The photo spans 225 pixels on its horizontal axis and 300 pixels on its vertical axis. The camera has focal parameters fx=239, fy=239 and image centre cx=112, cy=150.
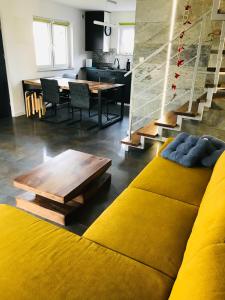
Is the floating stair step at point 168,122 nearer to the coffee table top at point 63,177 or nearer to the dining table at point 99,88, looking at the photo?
the coffee table top at point 63,177

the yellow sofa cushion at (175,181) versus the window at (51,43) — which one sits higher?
the window at (51,43)

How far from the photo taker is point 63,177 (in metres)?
2.23

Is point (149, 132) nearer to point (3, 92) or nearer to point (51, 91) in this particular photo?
point (51, 91)

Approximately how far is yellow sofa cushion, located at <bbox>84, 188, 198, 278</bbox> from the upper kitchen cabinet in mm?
6289

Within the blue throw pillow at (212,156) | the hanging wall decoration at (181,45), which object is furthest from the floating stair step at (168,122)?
the hanging wall decoration at (181,45)

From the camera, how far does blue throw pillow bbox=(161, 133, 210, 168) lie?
219 centimetres

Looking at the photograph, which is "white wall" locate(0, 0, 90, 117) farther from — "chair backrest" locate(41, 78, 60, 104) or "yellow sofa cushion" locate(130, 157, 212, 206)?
"yellow sofa cushion" locate(130, 157, 212, 206)

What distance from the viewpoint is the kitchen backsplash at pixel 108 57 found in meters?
7.24

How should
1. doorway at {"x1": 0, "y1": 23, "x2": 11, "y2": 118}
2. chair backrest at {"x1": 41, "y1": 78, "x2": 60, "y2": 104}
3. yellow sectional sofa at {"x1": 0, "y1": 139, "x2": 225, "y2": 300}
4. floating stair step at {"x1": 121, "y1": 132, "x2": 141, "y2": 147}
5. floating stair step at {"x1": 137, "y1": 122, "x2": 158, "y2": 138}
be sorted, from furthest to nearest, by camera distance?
1. doorway at {"x1": 0, "y1": 23, "x2": 11, "y2": 118}
2. chair backrest at {"x1": 41, "y1": 78, "x2": 60, "y2": 104}
3. floating stair step at {"x1": 121, "y1": 132, "x2": 141, "y2": 147}
4. floating stair step at {"x1": 137, "y1": 122, "x2": 158, "y2": 138}
5. yellow sectional sofa at {"x1": 0, "y1": 139, "x2": 225, "y2": 300}

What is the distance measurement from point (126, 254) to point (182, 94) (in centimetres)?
341

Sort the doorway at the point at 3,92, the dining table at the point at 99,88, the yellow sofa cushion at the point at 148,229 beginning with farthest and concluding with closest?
the doorway at the point at 3,92
the dining table at the point at 99,88
the yellow sofa cushion at the point at 148,229

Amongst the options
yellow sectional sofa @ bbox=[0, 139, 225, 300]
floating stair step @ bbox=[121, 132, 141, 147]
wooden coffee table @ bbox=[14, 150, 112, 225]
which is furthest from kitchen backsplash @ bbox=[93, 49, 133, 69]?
yellow sectional sofa @ bbox=[0, 139, 225, 300]

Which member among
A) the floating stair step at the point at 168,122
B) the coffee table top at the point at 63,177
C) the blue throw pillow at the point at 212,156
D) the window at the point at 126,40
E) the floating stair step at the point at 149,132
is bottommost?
the coffee table top at the point at 63,177

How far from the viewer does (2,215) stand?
1.46 meters
